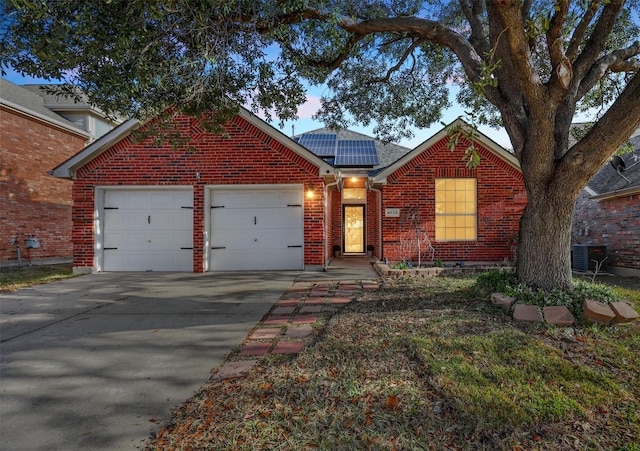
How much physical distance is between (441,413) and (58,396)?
9.22ft

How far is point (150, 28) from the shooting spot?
4.25m

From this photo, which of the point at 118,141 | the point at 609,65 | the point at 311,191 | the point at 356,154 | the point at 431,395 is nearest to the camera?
the point at 431,395

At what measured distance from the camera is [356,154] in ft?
40.2

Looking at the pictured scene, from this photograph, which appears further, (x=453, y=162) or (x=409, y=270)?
(x=453, y=162)

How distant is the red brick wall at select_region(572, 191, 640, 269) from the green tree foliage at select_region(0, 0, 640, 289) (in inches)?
192

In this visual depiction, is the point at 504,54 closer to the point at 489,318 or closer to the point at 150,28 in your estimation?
the point at 489,318

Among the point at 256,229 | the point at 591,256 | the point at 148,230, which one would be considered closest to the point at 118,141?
the point at 148,230

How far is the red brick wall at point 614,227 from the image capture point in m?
8.36

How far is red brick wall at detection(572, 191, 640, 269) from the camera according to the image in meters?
8.36

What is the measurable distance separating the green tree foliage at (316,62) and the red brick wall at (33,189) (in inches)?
340

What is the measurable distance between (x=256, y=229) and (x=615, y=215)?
9.69 meters

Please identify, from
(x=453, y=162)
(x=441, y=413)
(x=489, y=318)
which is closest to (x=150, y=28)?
(x=441, y=413)

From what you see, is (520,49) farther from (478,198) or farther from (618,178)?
(618,178)

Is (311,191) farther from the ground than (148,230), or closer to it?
farther from the ground
